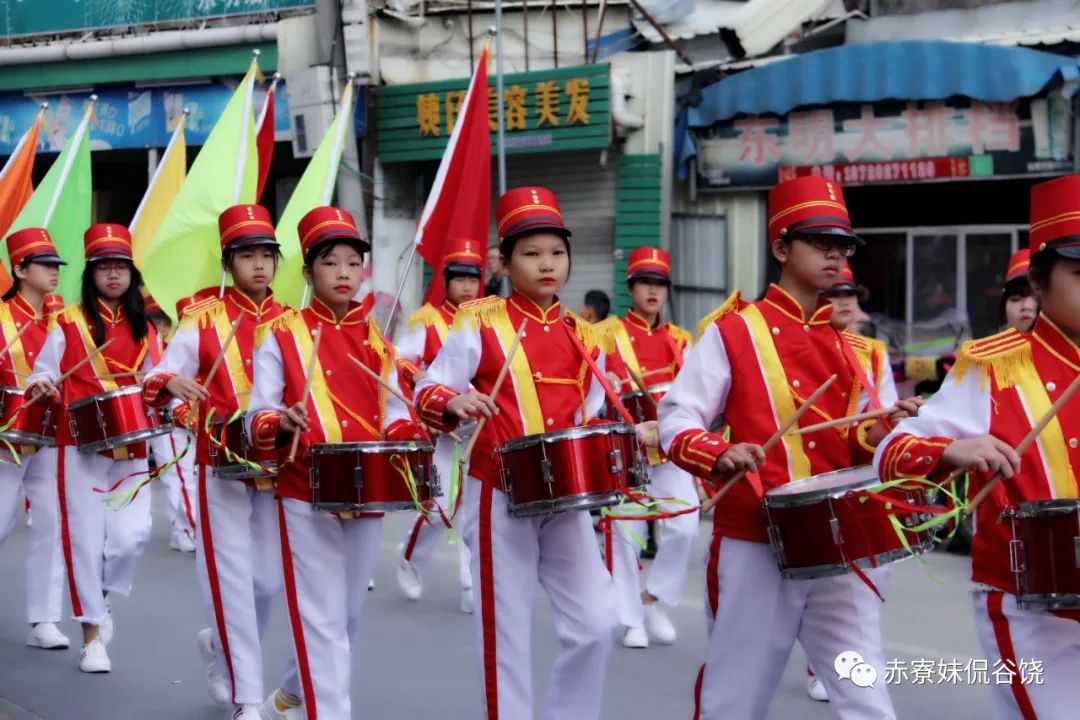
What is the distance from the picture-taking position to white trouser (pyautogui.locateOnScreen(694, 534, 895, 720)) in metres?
4.85

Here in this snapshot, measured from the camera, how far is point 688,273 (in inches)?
702

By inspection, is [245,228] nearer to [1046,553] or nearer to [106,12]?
[1046,553]

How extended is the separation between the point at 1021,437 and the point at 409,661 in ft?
15.8

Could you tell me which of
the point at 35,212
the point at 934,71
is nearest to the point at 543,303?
the point at 35,212

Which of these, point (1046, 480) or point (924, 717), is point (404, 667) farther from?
point (1046, 480)

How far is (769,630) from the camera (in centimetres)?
486

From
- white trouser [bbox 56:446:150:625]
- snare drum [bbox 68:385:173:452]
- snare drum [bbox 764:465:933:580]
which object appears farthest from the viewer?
white trouser [bbox 56:446:150:625]

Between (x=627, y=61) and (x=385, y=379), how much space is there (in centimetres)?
1150

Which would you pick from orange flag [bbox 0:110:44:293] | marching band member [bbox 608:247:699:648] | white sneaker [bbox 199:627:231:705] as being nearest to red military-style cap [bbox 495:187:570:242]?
marching band member [bbox 608:247:699:648]

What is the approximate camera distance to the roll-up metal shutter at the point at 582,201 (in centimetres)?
1803

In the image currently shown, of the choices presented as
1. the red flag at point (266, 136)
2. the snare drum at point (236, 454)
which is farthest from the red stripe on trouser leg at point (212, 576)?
the red flag at point (266, 136)

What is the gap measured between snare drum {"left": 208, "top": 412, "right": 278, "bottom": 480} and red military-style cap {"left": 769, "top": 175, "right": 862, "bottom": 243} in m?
2.54

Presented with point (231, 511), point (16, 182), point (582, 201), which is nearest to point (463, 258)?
point (231, 511)

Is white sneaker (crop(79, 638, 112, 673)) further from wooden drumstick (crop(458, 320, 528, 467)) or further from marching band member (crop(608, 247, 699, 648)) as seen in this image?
wooden drumstick (crop(458, 320, 528, 467))
